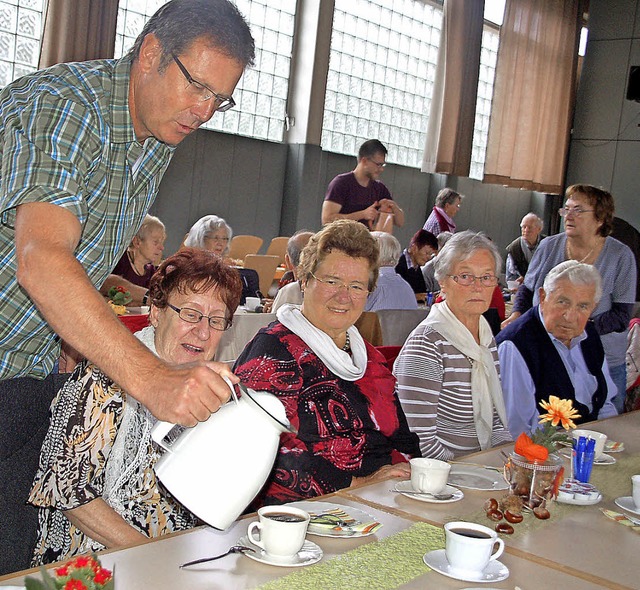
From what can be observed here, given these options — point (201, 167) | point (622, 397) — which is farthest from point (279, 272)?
point (622, 397)

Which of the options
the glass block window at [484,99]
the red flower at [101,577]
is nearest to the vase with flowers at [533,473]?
the red flower at [101,577]

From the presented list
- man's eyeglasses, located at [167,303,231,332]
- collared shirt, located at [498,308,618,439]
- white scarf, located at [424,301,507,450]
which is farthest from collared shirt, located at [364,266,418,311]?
man's eyeglasses, located at [167,303,231,332]

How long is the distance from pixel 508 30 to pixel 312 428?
10943 millimetres

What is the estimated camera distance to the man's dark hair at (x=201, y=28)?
145 centimetres

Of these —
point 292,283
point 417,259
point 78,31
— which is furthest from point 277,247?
point 292,283

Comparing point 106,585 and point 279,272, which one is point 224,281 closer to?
point 106,585

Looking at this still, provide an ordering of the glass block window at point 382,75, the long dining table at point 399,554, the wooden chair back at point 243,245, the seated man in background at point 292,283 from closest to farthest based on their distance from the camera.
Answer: the long dining table at point 399,554 → the seated man in background at point 292,283 → the wooden chair back at point 243,245 → the glass block window at point 382,75

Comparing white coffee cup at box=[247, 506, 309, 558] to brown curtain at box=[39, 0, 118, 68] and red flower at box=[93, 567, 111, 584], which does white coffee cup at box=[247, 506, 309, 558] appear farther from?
brown curtain at box=[39, 0, 118, 68]

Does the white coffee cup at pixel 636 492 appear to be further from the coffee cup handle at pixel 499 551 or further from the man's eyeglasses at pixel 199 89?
the man's eyeglasses at pixel 199 89

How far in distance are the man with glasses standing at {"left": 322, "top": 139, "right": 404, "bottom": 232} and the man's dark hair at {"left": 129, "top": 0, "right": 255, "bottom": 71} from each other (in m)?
4.63

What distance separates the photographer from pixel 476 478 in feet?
6.28

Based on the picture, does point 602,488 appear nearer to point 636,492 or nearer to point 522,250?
point 636,492

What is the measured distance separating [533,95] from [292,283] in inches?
367

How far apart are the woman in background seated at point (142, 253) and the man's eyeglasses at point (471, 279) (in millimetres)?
2788
